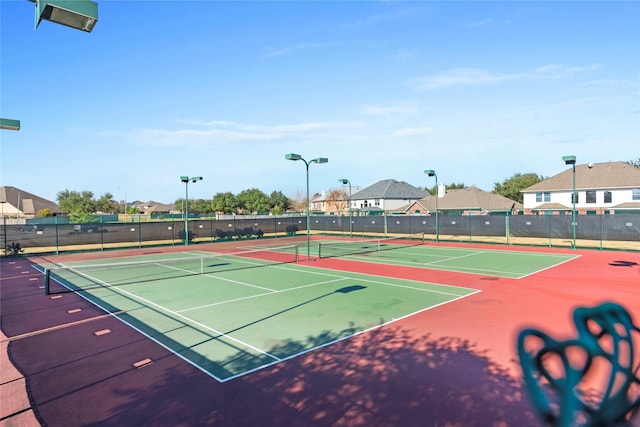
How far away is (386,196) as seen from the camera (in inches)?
3019

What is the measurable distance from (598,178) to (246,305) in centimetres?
4915

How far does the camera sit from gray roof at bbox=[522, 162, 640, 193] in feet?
144

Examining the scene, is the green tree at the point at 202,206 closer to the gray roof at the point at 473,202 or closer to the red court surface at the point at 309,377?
the gray roof at the point at 473,202

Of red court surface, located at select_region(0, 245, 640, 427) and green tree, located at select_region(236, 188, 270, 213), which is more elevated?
green tree, located at select_region(236, 188, 270, 213)

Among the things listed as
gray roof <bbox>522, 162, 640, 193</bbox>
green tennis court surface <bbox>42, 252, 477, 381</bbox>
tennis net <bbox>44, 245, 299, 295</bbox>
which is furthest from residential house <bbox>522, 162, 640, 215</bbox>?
green tennis court surface <bbox>42, 252, 477, 381</bbox>

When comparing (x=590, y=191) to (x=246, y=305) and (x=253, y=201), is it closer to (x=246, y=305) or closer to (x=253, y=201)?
(x=246, y=305)

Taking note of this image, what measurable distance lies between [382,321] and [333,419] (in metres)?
5.04

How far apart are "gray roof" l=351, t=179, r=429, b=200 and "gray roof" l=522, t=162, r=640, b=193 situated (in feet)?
96.9

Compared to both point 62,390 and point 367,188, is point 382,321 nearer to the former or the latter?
point 62,390

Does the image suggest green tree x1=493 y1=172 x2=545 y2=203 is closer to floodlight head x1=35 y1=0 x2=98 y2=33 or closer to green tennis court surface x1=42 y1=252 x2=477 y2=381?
green tennis court surface x1=42 y1=252 x2=477 y2=381

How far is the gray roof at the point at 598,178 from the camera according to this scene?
4388 centimetres

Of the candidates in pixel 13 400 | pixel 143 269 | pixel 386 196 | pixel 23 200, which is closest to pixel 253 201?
pixel 386 196

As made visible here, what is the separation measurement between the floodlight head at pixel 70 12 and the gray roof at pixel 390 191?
73938 mm

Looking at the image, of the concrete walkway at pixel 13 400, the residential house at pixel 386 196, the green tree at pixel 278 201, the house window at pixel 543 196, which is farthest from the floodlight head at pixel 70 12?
the green tree at pixel 278 201
